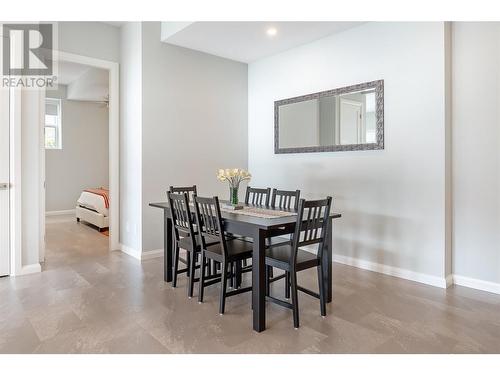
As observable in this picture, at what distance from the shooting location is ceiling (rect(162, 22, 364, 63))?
3857 mm

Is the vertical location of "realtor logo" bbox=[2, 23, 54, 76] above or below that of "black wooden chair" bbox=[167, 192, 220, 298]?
above

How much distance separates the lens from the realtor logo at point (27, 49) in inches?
138

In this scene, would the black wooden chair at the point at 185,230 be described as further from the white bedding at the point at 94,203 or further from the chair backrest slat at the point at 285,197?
the white bedding at the point at 94,203

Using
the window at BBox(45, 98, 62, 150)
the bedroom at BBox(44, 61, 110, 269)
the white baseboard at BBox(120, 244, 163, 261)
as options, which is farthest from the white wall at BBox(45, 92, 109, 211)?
the white baseboard at BBox(120, 244, 163, 261)

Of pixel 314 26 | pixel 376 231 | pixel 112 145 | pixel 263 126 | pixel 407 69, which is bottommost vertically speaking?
pixel 376 231

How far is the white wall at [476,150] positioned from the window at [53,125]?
7873 millimetres

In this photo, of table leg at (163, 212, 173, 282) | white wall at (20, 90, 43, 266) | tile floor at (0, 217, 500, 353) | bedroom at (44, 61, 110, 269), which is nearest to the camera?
tile floor at (0, 217, 500, 353)

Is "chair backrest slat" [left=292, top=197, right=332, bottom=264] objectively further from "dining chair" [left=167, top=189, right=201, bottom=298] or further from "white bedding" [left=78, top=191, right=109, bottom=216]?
"white bedding" [left=78, top=191, right=109, bottom=216]

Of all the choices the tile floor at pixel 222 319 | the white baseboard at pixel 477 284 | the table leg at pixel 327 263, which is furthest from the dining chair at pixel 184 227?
the white baseboard at pixel 477 284

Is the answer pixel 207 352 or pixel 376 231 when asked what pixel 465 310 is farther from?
pixel 207 352

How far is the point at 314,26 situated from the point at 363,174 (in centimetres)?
173

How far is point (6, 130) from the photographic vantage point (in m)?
3.53

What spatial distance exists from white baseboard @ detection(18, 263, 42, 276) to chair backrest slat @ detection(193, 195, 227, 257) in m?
2.07

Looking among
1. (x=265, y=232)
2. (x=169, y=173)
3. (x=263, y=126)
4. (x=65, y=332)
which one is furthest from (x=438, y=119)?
(x=65, y=332)
